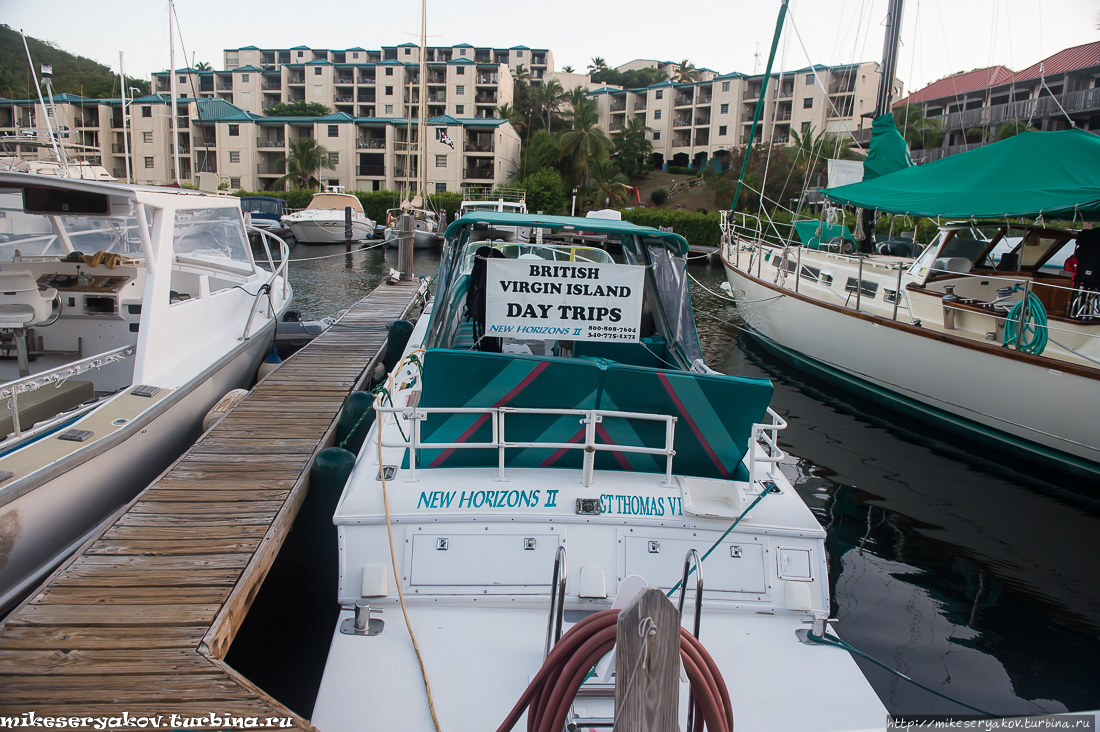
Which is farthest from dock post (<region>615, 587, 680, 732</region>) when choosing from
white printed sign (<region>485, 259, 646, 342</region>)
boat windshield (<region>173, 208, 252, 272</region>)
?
boat windshield (<region>173, 208, 252, 272</region>)

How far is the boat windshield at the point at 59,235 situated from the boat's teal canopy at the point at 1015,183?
10.8 meters

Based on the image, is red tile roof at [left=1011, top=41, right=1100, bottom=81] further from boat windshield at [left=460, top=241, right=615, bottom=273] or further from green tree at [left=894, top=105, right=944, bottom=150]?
boat windshield at [left=460, top=241, right=615, bottom=273]

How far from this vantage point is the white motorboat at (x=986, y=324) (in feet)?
25.5

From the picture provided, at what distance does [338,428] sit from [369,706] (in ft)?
13.1

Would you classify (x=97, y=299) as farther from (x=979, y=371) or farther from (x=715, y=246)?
(x=715, y=246)

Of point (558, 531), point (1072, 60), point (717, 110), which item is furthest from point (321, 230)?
point (717, 110)

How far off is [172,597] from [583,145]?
4568 centimetres

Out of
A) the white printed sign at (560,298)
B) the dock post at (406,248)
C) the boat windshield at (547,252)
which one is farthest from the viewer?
the dock post at (406,248)

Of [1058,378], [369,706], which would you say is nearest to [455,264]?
[369,706]

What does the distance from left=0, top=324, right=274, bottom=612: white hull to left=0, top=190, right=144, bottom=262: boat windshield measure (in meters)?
3.56

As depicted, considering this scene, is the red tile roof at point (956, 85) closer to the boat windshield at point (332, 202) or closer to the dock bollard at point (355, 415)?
the boat windshield at point (332, 202)

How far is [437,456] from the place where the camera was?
430cm

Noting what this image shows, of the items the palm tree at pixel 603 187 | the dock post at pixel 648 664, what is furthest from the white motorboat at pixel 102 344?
the palm tree at pixel 603 187

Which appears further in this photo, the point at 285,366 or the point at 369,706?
the point at 285,366
